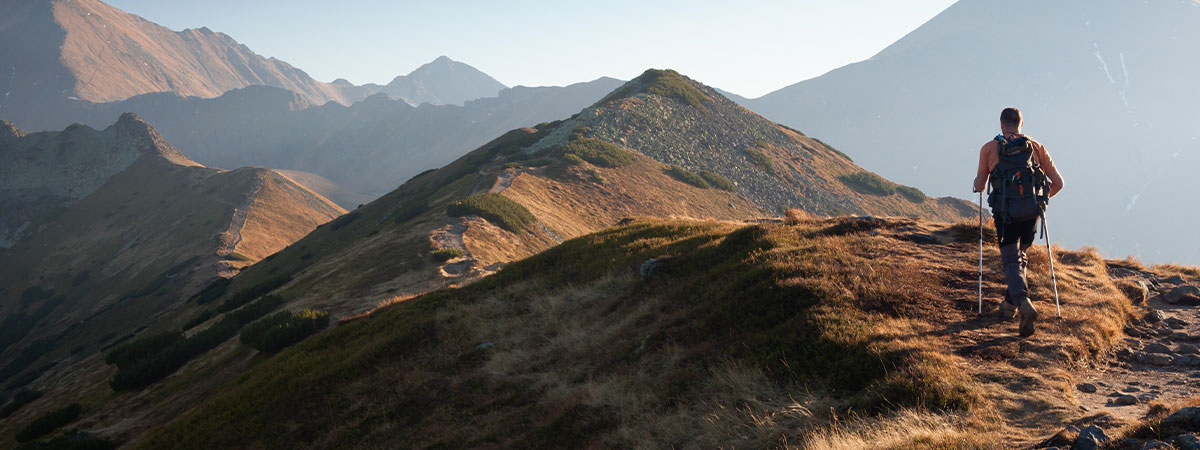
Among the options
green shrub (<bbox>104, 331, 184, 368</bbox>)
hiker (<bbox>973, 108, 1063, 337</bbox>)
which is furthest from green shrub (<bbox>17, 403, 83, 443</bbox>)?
hiker (<bbox>973, 108, 1063, 337</bbox>)

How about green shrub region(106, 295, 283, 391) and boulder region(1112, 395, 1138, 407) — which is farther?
green shrub region(106, 295, 283, 391)

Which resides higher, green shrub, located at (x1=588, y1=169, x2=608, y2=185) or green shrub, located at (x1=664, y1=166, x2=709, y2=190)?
green shrub, located at (x1=588, y1=169, x2=608, y2=185)

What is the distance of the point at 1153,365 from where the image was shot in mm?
7266

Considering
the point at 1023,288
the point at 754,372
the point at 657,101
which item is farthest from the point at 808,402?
the point at 657,101

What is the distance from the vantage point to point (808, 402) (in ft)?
21.7

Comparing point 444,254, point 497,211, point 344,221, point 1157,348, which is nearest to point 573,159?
point 497,211

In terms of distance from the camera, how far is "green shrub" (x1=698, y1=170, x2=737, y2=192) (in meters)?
55.8

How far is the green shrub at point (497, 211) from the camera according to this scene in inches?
1332

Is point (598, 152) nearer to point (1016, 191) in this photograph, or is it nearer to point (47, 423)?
point (47, 423)

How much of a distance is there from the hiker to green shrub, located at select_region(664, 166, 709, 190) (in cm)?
4569

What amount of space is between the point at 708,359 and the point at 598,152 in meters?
47.5

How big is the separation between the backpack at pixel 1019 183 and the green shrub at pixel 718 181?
155 feet

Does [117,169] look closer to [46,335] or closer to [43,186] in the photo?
[43,186]

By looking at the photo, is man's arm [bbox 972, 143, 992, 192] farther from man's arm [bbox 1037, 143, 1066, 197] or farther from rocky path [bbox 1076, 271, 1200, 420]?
rocky path [bbox 1076, 271, 1200, 420]
